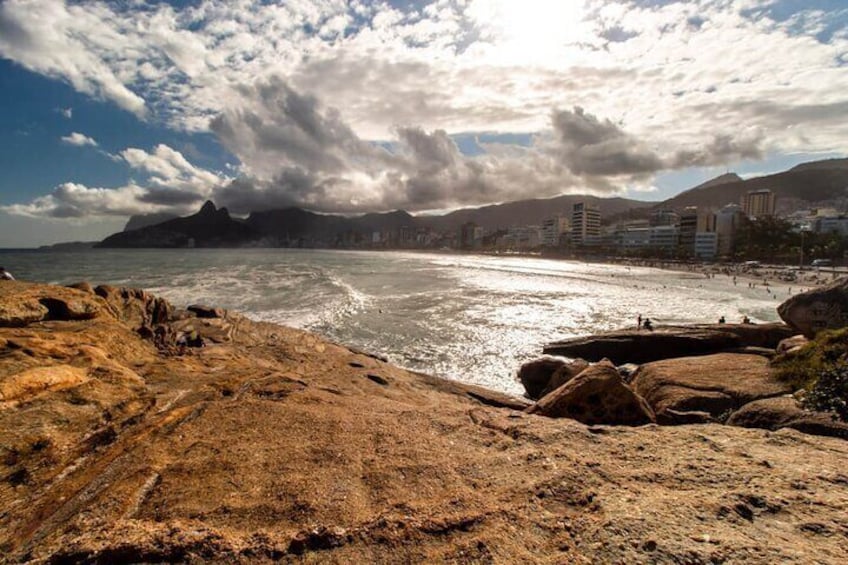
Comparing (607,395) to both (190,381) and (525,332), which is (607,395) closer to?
(190,381)

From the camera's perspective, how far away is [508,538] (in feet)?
10.6

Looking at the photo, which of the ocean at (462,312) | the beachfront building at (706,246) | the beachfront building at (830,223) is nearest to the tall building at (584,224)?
the beachfront building at (706,246)

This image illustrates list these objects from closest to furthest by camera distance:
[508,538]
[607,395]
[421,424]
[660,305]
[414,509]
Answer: [508,538], [414,509], [421,424], [607,395], [660,305]

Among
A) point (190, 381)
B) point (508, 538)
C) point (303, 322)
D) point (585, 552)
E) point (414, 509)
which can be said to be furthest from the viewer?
point (303, 322)

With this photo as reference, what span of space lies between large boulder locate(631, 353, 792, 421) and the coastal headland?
3.62 m

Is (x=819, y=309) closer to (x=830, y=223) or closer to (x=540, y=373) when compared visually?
(x=540, y=373)

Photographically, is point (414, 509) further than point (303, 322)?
No

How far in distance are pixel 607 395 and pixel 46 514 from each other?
788 cm

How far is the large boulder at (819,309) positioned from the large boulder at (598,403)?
29.2 feet

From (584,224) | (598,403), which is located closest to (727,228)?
(584,224)

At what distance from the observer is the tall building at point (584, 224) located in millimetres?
175125

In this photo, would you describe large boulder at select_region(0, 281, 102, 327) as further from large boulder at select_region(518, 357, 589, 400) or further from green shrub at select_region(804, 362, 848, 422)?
green shrub at select_region(804, 362, 848, 422)

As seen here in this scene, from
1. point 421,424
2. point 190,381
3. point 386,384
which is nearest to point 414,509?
point 421,424

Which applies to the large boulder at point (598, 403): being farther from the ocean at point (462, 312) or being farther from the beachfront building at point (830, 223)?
the beachfront building at point (830, 223)
